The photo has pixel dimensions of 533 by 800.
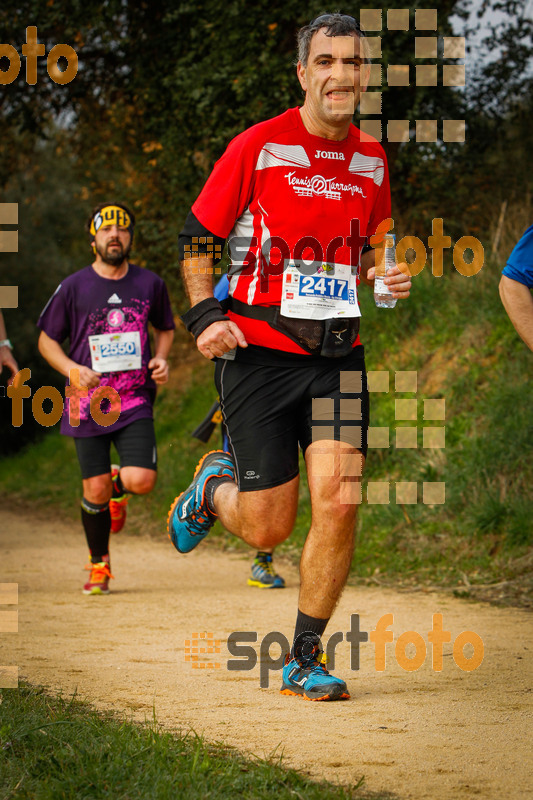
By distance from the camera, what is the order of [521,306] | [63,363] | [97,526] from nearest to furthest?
[521,306]
[63,363]
[97,526]

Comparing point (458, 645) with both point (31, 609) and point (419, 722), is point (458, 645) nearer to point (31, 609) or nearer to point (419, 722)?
point (419, 722)

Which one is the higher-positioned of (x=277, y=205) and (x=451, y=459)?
(x=277, y=205)

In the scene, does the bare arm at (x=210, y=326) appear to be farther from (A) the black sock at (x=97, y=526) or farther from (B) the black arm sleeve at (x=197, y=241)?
(A) the black sock at (x=97, y=526)

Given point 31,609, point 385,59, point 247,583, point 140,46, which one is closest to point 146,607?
point 31,609

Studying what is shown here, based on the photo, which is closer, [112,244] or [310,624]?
[310,624]

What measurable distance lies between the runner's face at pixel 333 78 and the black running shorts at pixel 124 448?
3.33 meters

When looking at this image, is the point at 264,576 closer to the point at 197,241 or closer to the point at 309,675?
the point at 309,675

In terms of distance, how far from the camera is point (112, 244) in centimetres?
733

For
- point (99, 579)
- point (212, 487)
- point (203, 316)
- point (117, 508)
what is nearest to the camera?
point (203, 316)

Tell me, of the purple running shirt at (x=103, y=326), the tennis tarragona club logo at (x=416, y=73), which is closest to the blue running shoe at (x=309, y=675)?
the purple running shirt at (x=103, y=326)

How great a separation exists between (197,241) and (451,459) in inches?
185

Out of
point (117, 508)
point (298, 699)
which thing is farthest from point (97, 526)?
point (298, 699)

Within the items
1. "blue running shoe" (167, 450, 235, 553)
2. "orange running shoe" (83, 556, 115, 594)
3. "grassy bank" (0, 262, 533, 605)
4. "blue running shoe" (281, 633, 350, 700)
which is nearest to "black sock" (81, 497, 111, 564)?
"orange running shoe" (83, 556, 115, 594)

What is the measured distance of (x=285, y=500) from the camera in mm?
4414
